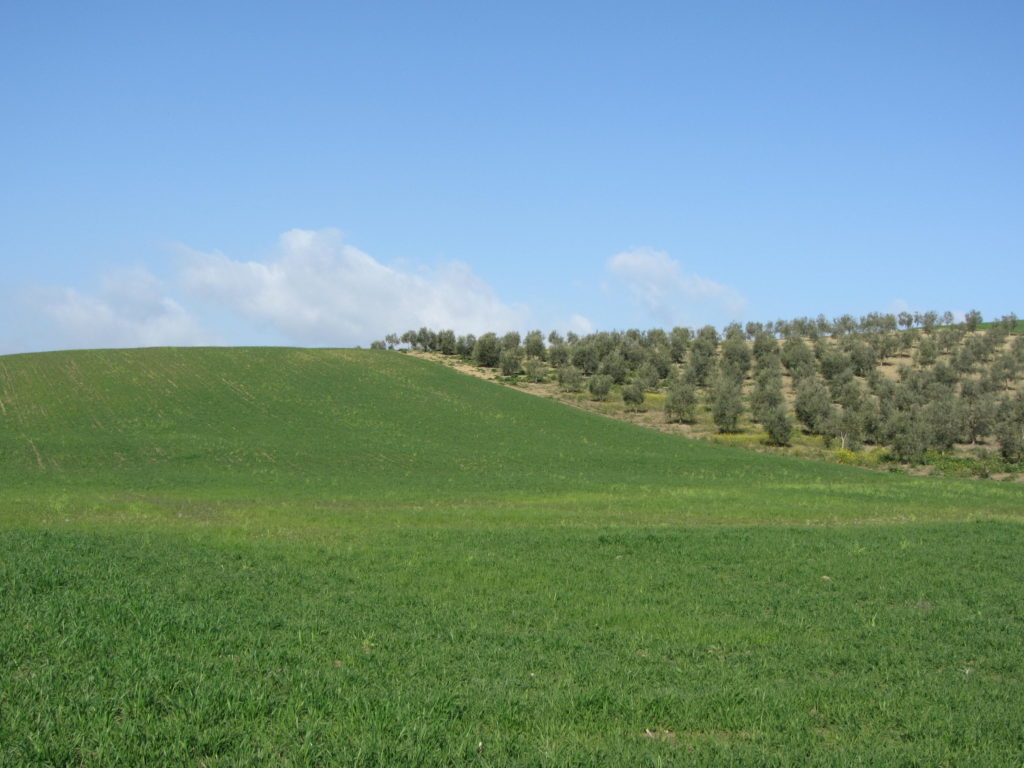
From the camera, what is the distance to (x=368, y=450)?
197 ft

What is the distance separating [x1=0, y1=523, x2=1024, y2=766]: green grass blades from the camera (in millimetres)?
7699

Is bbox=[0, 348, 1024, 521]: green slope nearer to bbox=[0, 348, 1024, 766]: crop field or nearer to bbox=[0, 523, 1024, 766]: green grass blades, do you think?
bbox=[0, 348, 1024, 766]: crop field

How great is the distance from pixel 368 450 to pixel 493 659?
50.1m

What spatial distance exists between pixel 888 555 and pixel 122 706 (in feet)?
64.8

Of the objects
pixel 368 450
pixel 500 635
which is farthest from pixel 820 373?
pixel 500 635

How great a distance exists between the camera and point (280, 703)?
27.5ft

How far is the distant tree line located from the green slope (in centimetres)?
1690

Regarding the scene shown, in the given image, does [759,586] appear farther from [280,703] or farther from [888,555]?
[280,703]

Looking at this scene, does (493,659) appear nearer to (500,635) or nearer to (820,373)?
(500,635)

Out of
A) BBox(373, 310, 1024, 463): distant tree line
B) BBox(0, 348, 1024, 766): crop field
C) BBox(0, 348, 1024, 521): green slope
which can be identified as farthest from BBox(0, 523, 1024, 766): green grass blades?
BBox(373, 310, 1024, 463): distant tree line

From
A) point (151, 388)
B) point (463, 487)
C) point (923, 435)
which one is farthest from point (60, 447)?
point (923, 435)

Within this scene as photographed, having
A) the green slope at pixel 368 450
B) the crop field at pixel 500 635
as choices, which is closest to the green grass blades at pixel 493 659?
the crop field at pixel 500 635

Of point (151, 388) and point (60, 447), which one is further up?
point (151, 388)

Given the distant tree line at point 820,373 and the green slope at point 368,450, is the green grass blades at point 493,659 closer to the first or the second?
the green slope at point 368,450
